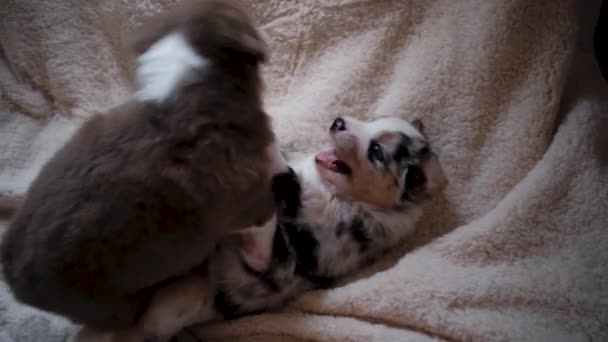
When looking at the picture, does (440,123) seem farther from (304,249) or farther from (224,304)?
(224,304)

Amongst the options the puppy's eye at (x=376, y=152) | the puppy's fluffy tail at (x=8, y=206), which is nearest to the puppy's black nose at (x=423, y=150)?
the puppy's eye at (x=376, y=152)

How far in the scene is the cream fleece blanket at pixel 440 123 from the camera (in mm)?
1684

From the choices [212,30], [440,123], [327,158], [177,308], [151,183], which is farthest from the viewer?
[440,123]

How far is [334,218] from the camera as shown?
5.81 ft

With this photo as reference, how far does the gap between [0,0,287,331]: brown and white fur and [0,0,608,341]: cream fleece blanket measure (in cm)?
36

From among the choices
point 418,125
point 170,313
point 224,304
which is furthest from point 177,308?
point 418,125

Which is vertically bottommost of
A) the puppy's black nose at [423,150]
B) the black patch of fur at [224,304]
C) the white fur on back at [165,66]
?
the black patch of fur at [224,304]

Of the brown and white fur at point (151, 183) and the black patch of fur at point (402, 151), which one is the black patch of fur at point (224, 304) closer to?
the brown and white fur at point (151, 183)

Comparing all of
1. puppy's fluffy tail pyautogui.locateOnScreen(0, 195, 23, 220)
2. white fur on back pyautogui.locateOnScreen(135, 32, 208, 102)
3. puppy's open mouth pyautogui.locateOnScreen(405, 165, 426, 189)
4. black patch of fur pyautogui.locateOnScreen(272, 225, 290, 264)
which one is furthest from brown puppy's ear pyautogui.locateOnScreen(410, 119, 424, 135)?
puppy's fluffy tail pyautogui.locateOnScreen(0, 195, 23, 220)

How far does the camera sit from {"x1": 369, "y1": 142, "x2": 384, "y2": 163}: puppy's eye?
5.77 feet

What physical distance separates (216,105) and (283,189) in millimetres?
420

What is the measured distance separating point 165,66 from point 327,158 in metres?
0.58

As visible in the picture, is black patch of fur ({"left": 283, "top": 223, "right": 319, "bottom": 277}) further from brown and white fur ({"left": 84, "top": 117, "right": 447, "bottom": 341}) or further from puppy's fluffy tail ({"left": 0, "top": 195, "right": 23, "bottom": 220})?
puppy's fluffy tail ({"left": 0, "top": 195, "right": 23, "bottom": 220})

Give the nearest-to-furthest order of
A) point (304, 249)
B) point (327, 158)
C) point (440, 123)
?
point (304, 249)
point (327, 158)
point (440, 123)
